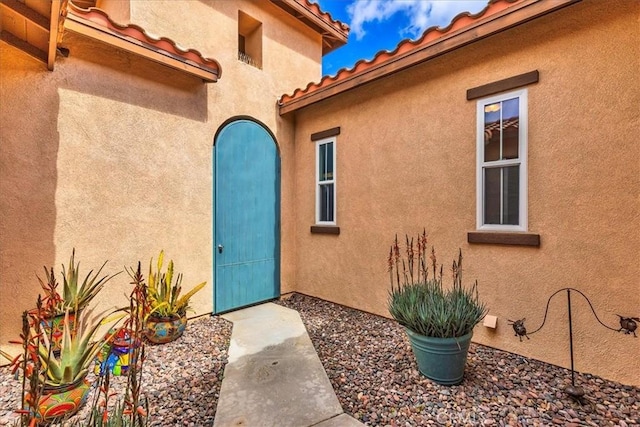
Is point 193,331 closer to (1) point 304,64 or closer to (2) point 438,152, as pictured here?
(2) point 438,152

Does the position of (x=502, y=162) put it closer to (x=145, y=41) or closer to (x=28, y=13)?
(x=145, y=41)

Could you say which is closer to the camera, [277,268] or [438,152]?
[438,152]

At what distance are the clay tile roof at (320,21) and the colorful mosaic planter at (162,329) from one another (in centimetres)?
587

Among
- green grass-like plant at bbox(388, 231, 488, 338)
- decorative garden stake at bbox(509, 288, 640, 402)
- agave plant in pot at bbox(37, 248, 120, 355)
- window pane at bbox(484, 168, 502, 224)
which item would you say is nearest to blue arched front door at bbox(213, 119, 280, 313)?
agave plant in pot at bbox(37, 248, 120, 355)

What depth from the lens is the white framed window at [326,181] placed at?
5551 mm

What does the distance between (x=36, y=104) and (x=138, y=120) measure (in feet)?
3.35

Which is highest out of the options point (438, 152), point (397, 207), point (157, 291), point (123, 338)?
point (438, 152)

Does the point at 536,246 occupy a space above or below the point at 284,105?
below

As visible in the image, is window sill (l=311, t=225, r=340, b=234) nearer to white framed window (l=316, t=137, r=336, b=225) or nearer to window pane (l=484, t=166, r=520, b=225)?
white framed window (l=316, t=137, r=336, b=225)

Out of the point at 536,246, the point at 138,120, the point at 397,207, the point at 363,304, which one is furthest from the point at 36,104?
the point at 536,246

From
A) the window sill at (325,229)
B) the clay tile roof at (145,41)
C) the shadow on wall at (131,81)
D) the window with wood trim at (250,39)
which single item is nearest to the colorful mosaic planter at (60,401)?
the shadow on wall at (131,81)

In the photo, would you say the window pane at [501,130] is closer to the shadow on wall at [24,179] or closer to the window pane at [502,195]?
the window pane at [502,195]

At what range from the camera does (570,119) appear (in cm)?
319

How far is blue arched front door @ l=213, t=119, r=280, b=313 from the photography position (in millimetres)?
5082
